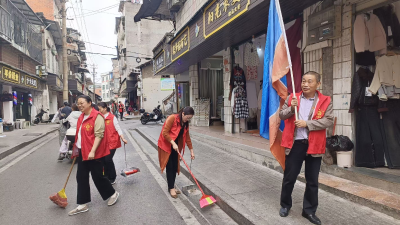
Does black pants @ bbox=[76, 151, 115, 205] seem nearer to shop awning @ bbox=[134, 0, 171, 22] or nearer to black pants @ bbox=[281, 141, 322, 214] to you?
black pants @ bbox=[281, 141, 322, 214]

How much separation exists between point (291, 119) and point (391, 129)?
99.6 inches

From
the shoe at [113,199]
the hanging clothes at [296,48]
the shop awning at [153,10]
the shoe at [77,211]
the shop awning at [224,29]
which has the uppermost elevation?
the shop awning at [153,10]

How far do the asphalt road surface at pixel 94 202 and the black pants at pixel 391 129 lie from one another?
3039mm

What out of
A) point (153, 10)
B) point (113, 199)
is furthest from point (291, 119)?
point (153, 10)

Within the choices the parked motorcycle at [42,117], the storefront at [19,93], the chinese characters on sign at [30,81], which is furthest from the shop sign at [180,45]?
the parked motorcycle at [42,117]

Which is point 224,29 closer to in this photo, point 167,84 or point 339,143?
point 339,143

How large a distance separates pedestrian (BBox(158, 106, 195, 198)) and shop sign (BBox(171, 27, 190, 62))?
560 centimetres

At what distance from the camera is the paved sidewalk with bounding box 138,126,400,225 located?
121 inches

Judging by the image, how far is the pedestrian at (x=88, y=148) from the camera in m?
3.59

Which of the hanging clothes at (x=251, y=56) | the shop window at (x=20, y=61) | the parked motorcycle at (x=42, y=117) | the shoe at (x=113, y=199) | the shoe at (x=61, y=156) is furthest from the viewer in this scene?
the parked motorcycle at (x=42, y=117)

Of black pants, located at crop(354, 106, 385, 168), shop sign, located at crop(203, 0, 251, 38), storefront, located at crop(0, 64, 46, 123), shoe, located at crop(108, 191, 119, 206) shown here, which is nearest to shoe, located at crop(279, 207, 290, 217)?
black pants, located at crop(354, 106, 385, 168)

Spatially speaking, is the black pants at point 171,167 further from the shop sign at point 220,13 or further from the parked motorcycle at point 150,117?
the parked motorcycle at point 150,117

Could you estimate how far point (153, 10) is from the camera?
13055 millimetres

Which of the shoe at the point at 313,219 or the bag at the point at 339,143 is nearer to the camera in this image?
the shoe at the point at 313,219
